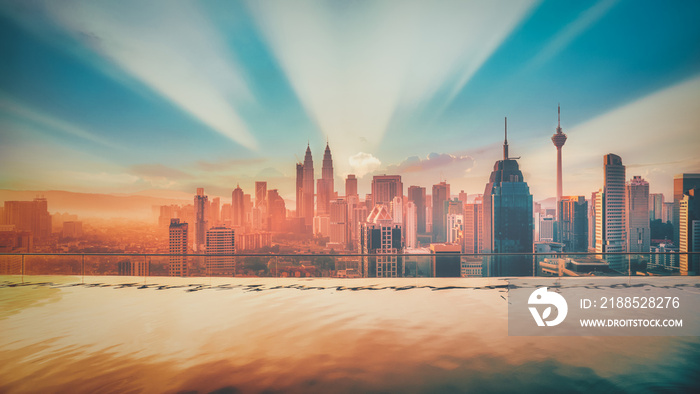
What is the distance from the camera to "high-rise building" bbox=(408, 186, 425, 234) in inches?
781

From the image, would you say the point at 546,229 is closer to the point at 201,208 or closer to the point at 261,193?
the point at 261,193

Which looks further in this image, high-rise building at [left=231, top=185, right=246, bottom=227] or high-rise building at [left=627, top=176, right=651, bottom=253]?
high-rise building at [left=231, top=185, right=246, bottom=227]

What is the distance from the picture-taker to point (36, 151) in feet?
33.5

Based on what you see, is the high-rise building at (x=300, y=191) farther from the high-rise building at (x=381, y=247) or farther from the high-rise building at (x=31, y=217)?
the high-rise building at (x=31, y=217)

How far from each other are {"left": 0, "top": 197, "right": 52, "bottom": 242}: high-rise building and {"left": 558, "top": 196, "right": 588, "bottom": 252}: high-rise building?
70.0 feet

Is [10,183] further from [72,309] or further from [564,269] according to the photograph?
[564,269]

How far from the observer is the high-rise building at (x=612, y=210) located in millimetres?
13188

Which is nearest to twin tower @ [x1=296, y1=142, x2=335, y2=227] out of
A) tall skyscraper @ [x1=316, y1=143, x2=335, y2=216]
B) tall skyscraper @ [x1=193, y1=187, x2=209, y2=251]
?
tall skyscraper @ [x1=316, y1=143, x2=335, y2=216]

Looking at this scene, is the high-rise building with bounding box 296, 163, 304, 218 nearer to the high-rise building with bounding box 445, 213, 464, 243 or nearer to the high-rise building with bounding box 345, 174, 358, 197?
the high-rise building with bounding box 345, 174, 358, 197

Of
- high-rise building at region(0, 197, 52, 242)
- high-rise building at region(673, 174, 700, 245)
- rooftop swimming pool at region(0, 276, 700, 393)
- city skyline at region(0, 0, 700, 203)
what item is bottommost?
rooftop swimming pool at region(0, 276, 700, 393)

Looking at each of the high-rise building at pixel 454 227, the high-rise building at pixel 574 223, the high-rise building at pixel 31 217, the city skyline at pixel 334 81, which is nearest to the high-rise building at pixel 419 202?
the high-rise building at pixel 454 227

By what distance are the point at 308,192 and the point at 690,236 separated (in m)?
19.2

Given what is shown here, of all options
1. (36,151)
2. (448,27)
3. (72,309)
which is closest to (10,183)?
(36,151)

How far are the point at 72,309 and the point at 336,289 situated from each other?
154 inches
